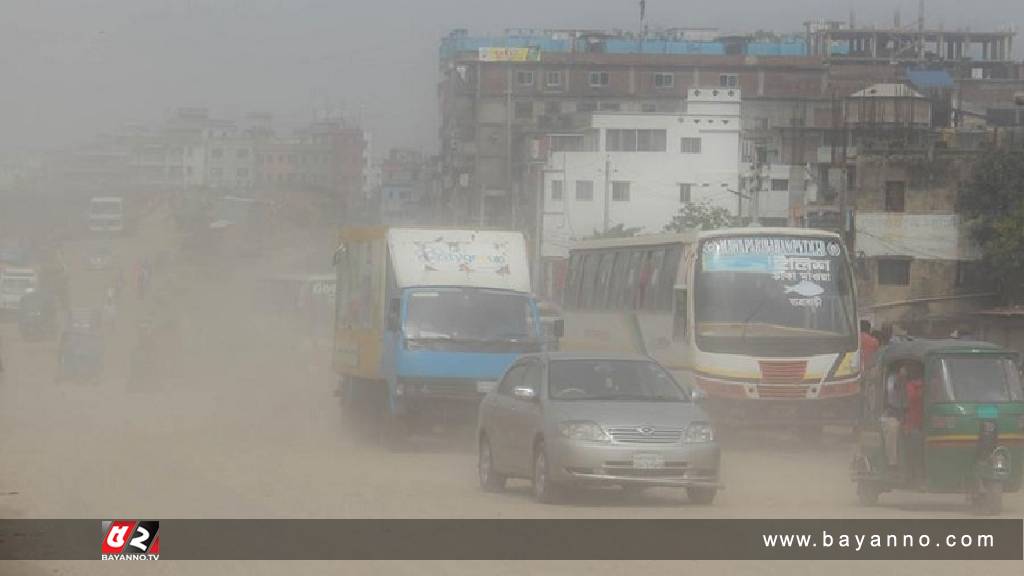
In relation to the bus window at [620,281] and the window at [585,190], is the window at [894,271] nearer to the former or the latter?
the window at [585,190]

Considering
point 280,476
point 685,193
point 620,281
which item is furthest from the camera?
point 685,193

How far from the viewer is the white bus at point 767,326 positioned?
2681 cm

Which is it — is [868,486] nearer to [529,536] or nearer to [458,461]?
[529,536]

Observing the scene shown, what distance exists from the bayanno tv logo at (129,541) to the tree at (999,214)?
2281 inches

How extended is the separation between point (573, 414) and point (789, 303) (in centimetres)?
1073

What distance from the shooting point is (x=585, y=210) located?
10038 centimetres

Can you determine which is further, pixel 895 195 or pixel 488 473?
pixel 895 195

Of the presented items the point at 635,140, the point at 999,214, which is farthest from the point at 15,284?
the point at 999,214

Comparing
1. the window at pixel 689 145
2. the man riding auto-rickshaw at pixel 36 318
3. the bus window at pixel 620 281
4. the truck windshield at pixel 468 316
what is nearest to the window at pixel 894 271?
the man riding auto-rickshaw at pixel 36 318

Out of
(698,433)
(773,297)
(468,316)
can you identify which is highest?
(698,433)

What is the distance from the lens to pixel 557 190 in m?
101

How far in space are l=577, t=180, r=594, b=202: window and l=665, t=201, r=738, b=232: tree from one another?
643cm

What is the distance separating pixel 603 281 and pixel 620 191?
6759 centimetres

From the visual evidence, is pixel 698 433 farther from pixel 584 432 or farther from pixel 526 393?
pixel 526 393
